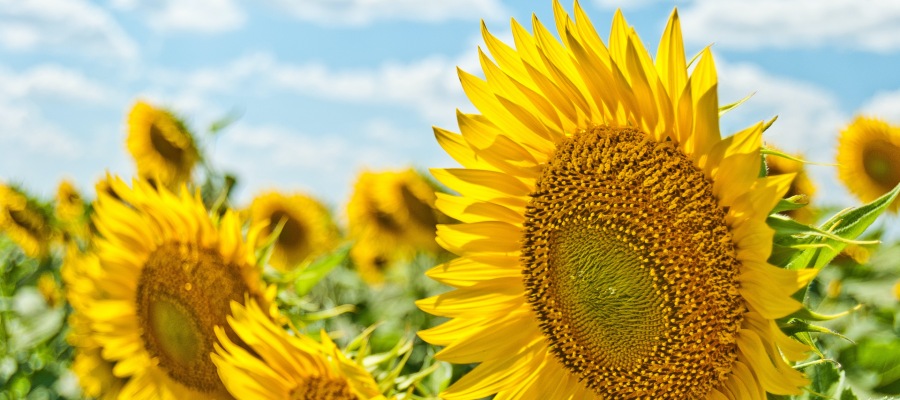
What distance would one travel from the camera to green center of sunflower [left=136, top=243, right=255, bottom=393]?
3486mm

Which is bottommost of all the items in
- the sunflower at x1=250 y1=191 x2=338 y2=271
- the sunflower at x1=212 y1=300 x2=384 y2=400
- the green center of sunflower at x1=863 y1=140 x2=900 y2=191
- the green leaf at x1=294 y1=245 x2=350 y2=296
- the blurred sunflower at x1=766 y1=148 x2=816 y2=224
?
the green center of sunflower at x1=863 y1=140 x2=900 y2=191

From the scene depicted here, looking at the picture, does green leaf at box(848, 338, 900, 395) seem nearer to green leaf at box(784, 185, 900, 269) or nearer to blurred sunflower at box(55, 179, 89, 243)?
green leaf at box(784, 185, 900, 269)

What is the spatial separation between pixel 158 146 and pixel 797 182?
4390mm

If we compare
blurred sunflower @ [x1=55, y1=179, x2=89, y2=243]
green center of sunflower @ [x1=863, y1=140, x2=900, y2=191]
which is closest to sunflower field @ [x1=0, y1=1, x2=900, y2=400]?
green center of sunflower @ [x1=863, y1=140, x2=900, y2=191]

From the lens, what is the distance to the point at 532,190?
8.61 feet

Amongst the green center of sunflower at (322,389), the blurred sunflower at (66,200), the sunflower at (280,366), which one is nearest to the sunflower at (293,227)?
the blurred sunflower at (66,200)

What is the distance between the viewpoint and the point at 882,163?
5797 mm

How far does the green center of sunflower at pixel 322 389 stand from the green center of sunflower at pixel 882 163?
4.20 metres

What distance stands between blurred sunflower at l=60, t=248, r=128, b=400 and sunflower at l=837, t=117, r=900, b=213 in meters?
4.38

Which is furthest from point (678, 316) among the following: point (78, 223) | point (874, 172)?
point (78, 223)

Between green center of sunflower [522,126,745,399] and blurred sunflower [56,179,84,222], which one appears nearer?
green center of sunflower [522,126,745,399]

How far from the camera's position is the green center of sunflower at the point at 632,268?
85.5 inches

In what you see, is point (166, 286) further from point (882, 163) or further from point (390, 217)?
point (882, 163)

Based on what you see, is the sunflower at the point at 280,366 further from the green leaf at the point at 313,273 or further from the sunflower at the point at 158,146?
the sunflower at the point at 158,146
